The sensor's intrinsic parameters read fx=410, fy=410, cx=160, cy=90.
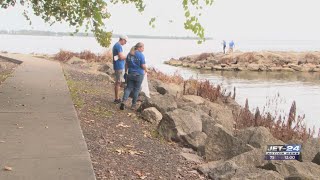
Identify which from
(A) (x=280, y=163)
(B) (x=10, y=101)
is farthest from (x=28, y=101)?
(A) (x=280, y=163)

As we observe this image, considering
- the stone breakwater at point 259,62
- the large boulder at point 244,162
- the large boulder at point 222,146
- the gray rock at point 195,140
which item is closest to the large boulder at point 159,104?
the gray rock at point 195,140

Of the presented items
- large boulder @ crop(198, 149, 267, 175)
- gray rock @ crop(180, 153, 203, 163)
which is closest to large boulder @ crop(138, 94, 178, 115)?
gray rock @ crop(180, 153, 203, 163)

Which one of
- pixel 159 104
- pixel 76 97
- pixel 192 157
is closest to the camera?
pixel 192 157

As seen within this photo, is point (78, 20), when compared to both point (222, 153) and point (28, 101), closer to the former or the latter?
point (28, 101)

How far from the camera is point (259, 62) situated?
53750 mm

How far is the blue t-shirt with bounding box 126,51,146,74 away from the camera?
10.6 metres

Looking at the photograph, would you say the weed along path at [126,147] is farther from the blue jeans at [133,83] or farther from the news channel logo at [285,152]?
the news channel logo at [285,152]

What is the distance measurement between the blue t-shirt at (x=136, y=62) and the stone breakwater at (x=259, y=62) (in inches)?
1475

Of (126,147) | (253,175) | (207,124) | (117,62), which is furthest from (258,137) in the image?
(117,62)

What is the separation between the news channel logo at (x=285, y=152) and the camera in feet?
15.8

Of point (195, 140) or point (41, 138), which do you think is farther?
point (195, 140)

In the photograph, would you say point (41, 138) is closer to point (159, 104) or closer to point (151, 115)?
point (151, 115)

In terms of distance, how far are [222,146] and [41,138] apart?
347 centimetres

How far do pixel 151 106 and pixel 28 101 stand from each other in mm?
3245
